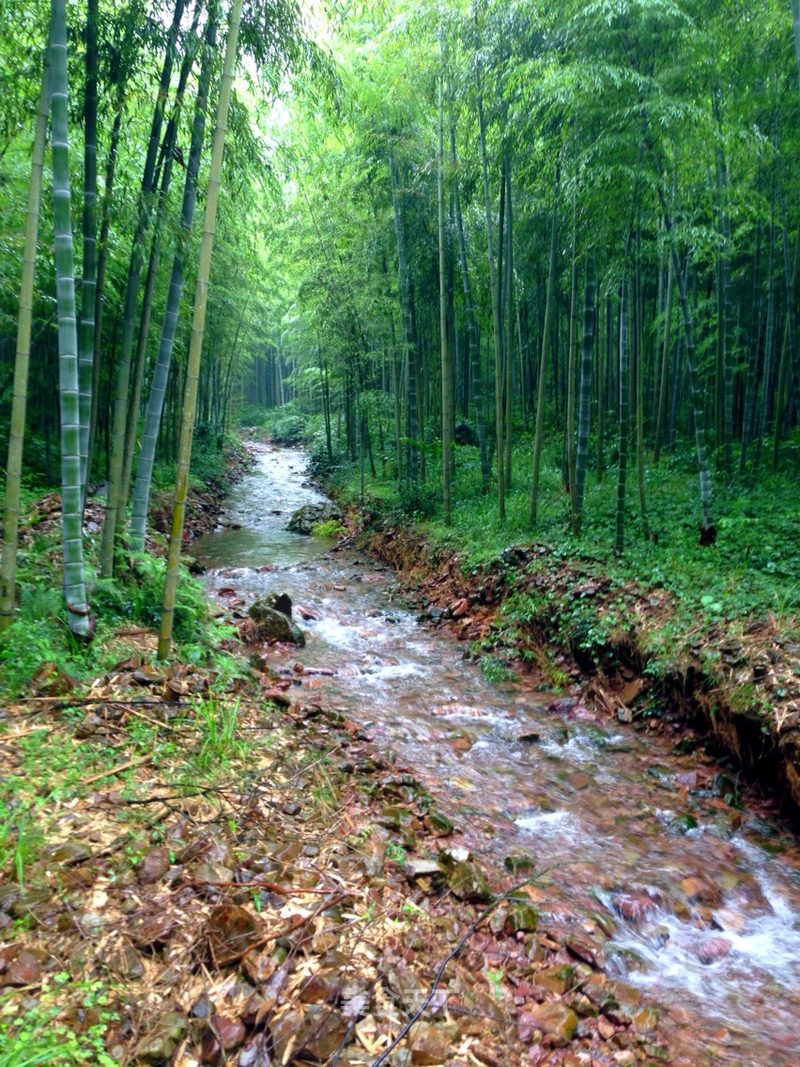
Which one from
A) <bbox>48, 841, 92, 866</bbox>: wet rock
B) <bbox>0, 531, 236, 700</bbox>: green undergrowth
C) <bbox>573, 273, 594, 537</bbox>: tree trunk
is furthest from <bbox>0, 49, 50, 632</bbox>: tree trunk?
<bbox>573, 273, 594, 537</bbox>: tree trunk

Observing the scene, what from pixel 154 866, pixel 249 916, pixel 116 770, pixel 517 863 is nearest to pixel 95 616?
pixel 116 770

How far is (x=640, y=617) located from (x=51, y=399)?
10732 millimetres

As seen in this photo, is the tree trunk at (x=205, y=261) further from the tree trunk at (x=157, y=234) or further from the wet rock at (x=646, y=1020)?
the wet rock at (x=646, y=1020)

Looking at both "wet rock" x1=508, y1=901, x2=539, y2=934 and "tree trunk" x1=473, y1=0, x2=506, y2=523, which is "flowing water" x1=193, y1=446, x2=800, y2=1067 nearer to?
"wet rock" x1=508, y1=901, x2=539, y2=934

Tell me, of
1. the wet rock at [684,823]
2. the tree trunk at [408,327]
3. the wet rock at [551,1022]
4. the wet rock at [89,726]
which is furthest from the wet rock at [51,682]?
the tree trunk at [408,327]

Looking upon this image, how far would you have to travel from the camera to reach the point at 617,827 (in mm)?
3605

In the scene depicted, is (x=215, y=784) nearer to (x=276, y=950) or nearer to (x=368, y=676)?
(x=276, y=950)

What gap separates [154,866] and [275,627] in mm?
4230

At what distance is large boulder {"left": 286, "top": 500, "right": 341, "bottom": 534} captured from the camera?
13.1 metres

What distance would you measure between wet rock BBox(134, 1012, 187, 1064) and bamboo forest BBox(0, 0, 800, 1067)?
0.01 metres

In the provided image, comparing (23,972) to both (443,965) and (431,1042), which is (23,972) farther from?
(443,965)

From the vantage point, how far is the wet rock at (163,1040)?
162 centimetres

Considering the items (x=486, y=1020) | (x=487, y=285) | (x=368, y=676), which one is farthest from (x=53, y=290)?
(x=486, y=1020)

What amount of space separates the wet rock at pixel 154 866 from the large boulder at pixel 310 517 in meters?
10.6
